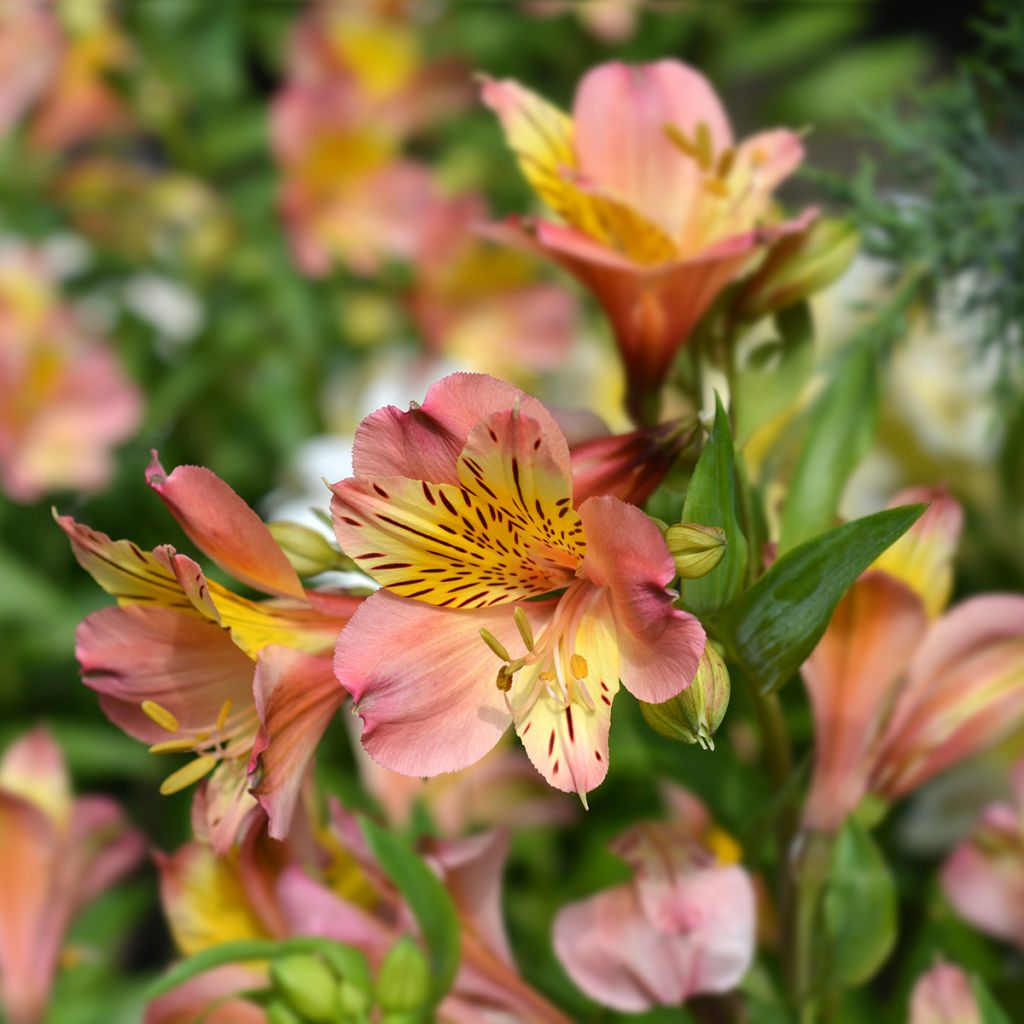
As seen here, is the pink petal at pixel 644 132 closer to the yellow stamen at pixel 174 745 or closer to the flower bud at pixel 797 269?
the flower bud at pixel 797 269

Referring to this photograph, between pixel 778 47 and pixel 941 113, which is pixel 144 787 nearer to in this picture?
pixel 941 113

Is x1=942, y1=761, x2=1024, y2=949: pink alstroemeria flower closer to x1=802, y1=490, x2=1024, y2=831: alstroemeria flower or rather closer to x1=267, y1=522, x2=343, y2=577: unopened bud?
x1=802, y1=490, x2=1024, y2=831: alstroemeria flower

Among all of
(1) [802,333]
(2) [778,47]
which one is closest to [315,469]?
(1) [802,333]

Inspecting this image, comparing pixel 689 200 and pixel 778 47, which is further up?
pixel 689 200

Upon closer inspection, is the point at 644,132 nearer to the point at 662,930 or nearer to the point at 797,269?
the point at 797,269

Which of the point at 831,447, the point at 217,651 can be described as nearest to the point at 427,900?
the point at 217,651

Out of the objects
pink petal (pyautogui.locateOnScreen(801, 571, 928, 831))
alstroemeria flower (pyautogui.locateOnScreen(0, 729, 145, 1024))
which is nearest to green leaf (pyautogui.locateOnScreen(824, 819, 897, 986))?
pink petal (pyautogui.locateOnScreen(801, 571, 928, 831))
